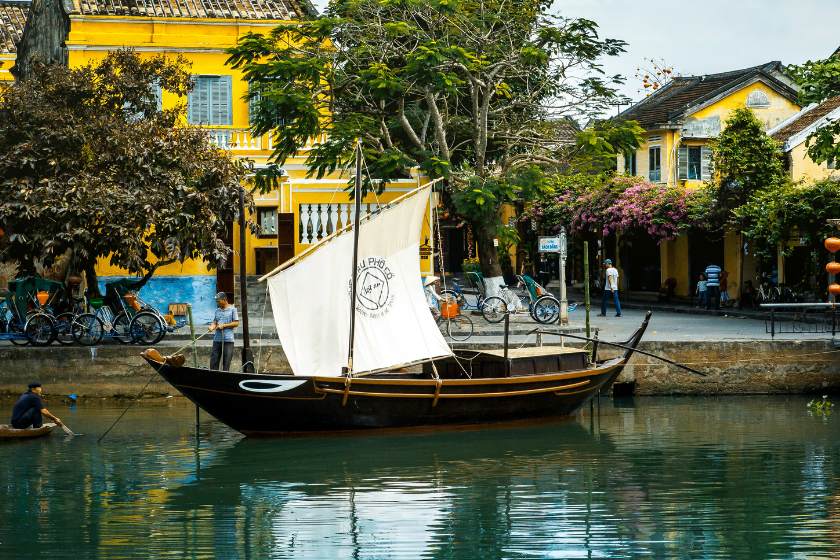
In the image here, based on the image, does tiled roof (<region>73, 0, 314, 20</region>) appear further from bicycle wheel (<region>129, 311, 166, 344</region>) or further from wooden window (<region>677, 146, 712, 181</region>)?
wooden window (<region>677, 146, 712, 181</region>)

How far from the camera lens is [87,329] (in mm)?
21312

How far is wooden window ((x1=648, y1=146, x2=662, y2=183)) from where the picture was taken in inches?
1506

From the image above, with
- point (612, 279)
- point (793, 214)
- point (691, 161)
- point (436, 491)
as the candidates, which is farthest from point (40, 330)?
point (691, 161)

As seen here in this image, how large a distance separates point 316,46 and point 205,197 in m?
6.43

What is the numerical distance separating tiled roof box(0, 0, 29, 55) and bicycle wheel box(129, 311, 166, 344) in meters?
A: 16.3

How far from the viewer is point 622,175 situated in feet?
125

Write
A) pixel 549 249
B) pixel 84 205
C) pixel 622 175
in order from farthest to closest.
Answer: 1. pixel 622 175
2. pixel 549 249
3. pixel 84 205

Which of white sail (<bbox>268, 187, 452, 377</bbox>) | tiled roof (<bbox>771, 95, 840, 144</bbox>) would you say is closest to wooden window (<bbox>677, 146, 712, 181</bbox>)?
tiled roof (<bbox>771, 95, 840, 144</bbox>)

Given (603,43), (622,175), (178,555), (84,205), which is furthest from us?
(622,175)

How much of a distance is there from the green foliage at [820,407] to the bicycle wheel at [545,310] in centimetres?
687

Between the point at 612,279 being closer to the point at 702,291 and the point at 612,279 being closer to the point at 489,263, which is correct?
the point at 489,263

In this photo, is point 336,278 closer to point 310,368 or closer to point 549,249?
point 310,368

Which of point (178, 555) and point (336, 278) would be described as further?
point (336, 278)

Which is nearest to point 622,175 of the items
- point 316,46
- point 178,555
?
A: point 316,46
